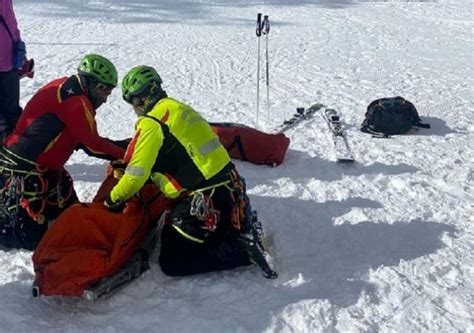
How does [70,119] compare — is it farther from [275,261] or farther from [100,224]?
[275,261]

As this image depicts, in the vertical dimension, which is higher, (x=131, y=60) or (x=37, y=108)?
(x=37, y=108)

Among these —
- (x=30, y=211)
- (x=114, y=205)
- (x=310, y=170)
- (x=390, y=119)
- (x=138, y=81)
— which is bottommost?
(x=310, y=170)

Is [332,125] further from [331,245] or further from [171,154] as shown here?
[171,154]

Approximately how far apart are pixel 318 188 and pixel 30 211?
2.90m

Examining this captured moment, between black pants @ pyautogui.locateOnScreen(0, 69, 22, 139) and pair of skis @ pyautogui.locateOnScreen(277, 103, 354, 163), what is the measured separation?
3.35 meters

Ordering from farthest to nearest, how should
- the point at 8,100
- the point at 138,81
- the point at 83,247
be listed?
the point at 8,100, the point at 138,81, the point at 83,247

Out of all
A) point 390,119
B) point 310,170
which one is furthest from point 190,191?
point 390,119

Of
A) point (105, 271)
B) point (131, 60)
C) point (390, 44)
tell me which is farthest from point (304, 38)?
point (105, 271)

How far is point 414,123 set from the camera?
8039mm

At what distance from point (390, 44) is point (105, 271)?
34.8 ft

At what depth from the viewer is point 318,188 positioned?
6301 millimetres

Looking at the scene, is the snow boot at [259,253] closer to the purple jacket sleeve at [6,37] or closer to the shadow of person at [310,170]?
the shadow of person at [310,170]

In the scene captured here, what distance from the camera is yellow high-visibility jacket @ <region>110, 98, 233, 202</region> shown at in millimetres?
4520

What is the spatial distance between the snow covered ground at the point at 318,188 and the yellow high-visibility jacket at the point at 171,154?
2.40 ft
